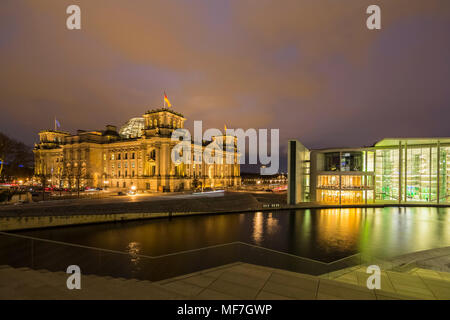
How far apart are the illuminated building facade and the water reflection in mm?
39659

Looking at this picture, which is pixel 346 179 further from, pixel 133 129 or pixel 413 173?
pixel 133 129

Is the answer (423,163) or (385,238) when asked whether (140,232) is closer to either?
(385,238)

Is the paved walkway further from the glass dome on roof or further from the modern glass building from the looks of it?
the glass dome on roof

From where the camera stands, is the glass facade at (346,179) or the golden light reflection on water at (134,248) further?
the glass facade at (346,179)

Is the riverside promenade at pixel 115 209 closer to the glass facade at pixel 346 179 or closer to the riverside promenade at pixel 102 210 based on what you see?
the riverside promenade at pixel 102 210

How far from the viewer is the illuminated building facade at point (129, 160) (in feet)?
250

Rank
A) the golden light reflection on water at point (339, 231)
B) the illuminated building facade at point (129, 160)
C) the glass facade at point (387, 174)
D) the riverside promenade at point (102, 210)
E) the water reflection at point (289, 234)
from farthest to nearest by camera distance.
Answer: the illuminated building facade at point (129, 160) → the glass facade at point (387, 174) → the riverside promenade at point (102, 210) → the golden light reflection on water at point (339, 231) → the water reflection at point (289, 234)

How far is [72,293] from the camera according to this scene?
6.73m

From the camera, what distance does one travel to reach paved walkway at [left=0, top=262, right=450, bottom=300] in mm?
6645

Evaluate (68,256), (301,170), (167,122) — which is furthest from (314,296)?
(167,122)

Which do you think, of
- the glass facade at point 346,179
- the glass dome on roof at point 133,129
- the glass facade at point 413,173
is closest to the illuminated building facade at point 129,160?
the glass dome on roof at point 133,129

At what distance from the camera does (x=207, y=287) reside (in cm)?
742

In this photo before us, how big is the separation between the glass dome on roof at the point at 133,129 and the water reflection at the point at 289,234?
76.8 metres
